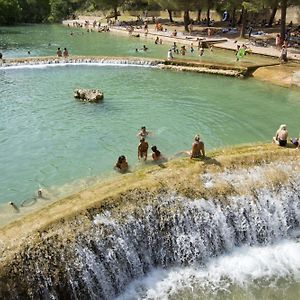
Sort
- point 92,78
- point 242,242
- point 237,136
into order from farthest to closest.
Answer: point 92,78, point 237,136, point 242,242

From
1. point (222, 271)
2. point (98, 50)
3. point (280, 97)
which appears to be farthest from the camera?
point (98, 50)

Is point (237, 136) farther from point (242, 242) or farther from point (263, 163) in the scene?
point (242, 242)

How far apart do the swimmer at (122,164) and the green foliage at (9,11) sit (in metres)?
69.4

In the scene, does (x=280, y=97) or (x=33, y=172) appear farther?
(x=280, y=97)

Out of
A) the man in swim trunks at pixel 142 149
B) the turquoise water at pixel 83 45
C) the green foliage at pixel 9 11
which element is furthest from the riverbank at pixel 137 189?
the green foliage at pixel 9 11

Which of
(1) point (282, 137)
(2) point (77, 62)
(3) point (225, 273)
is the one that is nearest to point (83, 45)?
(2) point (77, 62)

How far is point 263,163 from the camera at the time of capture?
1730 centimetres

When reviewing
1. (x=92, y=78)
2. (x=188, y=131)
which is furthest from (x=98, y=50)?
(x=188, y=131)

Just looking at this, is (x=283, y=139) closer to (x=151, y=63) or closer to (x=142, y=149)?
(x=142, y=149)

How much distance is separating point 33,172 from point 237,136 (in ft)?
33.9

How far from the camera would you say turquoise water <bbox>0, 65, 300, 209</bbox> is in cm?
1895

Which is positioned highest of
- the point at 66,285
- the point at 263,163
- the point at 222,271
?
the point at 263,163

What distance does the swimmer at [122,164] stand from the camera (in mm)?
17953

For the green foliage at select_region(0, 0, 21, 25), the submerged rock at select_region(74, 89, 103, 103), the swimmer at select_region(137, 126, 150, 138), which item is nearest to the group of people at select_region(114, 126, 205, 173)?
the swimmer at select_region(137, 126, 150, 138)
